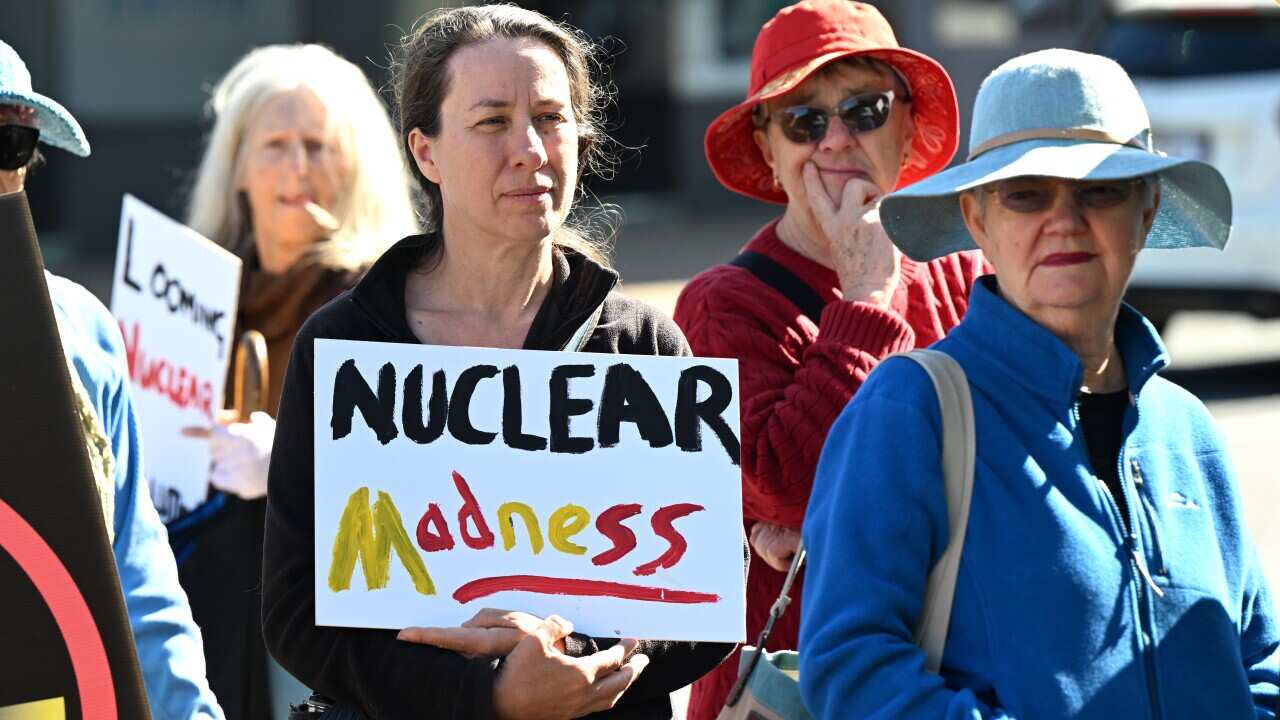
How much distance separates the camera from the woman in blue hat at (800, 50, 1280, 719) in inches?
96.7

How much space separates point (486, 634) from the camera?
259cm

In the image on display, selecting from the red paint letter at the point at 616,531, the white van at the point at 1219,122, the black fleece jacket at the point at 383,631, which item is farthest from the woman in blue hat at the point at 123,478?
the white van at the point at 1219,122

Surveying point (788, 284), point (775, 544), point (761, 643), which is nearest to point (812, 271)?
point (788, 284)

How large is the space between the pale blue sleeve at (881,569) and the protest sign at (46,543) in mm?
875

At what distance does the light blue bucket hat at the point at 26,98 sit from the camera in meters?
2.97

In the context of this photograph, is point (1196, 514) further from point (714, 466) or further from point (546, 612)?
point (546, 612)

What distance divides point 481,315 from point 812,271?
816 millimetres

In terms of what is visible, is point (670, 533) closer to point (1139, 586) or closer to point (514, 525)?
point (514, 525)

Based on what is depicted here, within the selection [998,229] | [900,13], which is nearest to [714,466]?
[998,229]

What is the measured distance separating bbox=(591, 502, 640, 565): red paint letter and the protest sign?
70cm

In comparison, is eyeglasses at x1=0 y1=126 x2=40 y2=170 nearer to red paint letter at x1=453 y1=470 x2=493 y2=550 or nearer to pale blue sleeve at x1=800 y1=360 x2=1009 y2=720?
red paint letter at x1=453 y1=470 x2=493 y2=550

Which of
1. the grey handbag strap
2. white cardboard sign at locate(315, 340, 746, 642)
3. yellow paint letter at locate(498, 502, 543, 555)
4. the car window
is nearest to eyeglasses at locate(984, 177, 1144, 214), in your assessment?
the grey handbag strap

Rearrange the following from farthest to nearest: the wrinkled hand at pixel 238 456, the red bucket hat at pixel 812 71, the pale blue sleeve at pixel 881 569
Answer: the wrinkled hand at pixel 238 456 < the red bucket hat at pixel 812 71 < the pale blue sleeve at pixel 881 569

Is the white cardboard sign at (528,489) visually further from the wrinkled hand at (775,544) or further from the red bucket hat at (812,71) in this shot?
the red bucket hat at (812,71)
